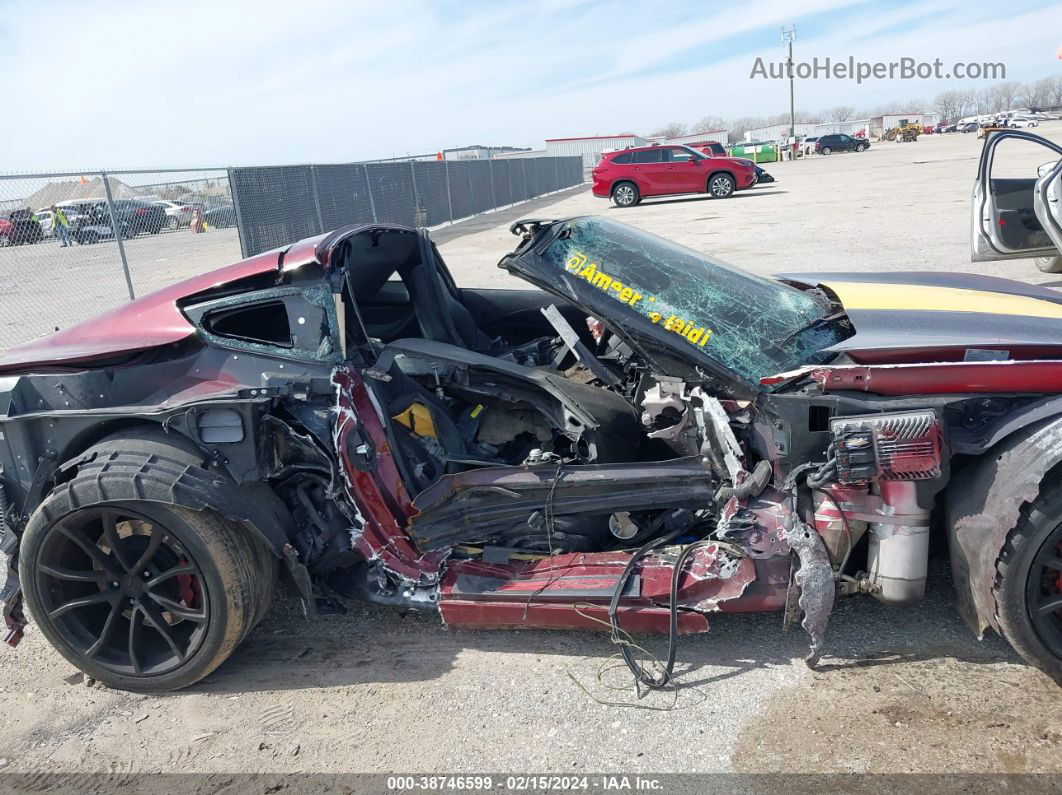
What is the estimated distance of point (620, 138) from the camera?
63.6 metres

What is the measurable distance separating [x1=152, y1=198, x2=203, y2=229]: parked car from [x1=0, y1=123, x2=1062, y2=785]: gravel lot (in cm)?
812

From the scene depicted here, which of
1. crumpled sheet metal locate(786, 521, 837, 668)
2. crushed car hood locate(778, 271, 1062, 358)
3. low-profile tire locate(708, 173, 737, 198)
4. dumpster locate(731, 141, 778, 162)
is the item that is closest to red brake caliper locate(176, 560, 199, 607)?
crumpled sheet metal locate(786, 521, 837, 668)

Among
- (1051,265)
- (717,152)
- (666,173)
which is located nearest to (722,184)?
(666,173)

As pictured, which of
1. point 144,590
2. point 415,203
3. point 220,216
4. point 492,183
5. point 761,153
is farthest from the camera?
point 761,153

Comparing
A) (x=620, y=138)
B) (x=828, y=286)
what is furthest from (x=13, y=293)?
(x=620, y=138)

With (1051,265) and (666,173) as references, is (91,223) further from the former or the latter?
(666,173)

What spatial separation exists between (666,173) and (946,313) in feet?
70.9

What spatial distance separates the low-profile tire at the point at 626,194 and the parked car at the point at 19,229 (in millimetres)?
17332

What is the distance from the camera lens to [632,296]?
3049mm

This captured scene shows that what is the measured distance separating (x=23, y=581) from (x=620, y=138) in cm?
6522

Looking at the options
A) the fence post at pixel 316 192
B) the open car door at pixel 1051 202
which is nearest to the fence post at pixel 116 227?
the fence post at pixel 316 192

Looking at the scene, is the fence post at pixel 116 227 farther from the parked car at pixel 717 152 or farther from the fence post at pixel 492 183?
the parked car at pixel 717 152

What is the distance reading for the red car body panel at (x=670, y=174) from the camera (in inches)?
920

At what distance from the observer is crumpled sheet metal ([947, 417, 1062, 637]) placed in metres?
2.31
